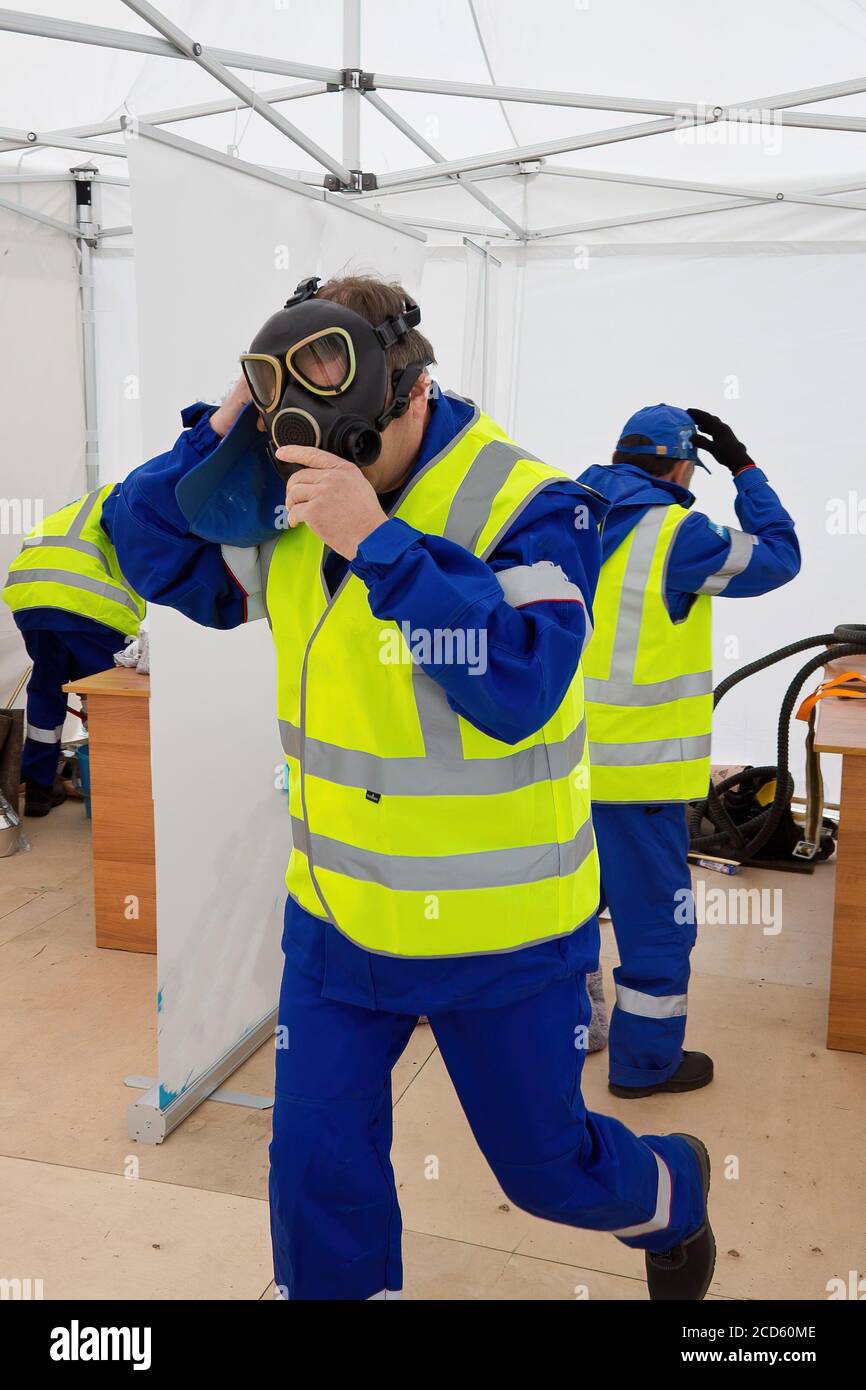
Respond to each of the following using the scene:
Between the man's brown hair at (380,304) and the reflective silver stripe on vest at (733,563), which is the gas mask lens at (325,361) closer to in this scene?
the man's brown hair at (380,304)

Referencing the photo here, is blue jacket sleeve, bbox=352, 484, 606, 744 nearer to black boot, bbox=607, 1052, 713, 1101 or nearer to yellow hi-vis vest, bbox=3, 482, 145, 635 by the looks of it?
Answer: black boot, bbox=607, 1052, 713, 1101

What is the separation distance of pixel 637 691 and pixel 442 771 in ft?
4.69

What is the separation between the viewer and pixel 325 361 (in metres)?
1.48

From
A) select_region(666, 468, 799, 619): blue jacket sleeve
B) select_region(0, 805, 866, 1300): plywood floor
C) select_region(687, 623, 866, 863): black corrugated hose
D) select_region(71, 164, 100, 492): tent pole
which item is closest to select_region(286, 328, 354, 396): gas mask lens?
select_region(666, 468, 799, 619): blue jacket sleeve

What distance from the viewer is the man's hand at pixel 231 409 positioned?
1.71 meters

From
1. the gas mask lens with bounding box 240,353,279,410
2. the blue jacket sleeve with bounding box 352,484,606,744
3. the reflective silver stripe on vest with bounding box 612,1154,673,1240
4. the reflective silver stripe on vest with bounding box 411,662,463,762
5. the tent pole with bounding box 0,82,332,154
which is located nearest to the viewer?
the blue jacket sleeve with bounding box 352,484,606,744

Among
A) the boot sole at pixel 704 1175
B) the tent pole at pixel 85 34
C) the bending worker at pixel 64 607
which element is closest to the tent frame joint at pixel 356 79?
the tent pole at pixel 85 34

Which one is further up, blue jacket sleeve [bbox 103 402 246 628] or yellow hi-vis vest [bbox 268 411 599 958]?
blue jacket sleeve [bbox 103 402 246 628]

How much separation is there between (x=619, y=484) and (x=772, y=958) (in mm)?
2078

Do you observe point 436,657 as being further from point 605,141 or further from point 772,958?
point 605,141

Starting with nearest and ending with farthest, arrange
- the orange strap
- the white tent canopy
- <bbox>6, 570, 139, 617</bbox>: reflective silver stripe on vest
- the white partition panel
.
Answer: the white partition panel, the orange strap, the white tent canopy, <bbox>6, 570, 139, 617</bbox>: reflective silver stripe on vest

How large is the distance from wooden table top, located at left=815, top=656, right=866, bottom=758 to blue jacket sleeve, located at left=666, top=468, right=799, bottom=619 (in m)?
0.49

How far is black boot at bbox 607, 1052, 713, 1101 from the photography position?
316 centimetres

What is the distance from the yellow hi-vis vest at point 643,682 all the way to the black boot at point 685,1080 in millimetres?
791
